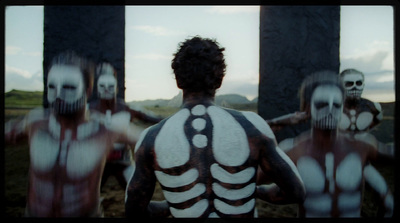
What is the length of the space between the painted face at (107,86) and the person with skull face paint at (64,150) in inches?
40.1

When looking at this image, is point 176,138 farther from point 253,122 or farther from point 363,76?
point 363,76

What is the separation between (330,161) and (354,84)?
1.18 m

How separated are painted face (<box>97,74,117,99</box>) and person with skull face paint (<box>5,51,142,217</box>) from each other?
3.34 ft

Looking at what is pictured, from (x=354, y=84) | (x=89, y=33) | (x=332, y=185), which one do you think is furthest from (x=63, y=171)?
(x=354, y=84)

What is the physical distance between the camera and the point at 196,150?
1.70 meters

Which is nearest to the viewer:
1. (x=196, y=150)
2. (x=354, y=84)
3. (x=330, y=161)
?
(x=196, y=150)

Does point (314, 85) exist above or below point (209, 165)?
above

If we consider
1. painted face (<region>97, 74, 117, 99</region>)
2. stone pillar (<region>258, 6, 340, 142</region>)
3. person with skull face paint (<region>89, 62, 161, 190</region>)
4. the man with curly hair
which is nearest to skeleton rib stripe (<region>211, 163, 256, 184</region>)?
the man with curly hair

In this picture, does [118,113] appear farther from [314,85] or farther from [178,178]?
[178,178]

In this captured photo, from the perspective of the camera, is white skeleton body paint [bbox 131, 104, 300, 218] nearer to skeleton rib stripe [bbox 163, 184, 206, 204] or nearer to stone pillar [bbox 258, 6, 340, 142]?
skeleton rib stripe [bbox 163, 184, 206, 204]

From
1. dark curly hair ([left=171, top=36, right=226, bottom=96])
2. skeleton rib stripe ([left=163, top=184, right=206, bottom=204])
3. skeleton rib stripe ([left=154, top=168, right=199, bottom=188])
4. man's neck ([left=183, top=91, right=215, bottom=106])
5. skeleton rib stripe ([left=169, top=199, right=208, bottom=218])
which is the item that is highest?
dark curly hair ([left=171, top=36, right=226, bottom=96])

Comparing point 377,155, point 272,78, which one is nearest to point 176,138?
point 377,155

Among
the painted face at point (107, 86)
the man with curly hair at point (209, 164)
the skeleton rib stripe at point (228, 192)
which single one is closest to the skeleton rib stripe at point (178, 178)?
Result: the man with curly hair at point (209, 164)

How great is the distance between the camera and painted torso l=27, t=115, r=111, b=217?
288 centimetres
